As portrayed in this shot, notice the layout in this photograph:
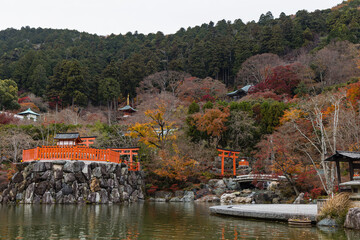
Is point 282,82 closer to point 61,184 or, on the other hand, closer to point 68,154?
point 68,154

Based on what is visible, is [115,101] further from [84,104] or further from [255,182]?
[255,182]

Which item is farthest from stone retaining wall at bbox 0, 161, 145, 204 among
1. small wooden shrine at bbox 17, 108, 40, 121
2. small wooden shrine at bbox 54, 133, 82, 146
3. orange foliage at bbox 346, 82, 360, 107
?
small wooden shrine at bbox 17, 108, 40, 121

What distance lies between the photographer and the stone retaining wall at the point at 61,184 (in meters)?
18.0

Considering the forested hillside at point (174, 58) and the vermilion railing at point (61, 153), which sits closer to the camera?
the vermilion railing at point (61, 153)

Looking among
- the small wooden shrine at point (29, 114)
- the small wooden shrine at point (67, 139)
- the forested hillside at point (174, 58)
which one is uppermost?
the forested hillside at point (174, 58)

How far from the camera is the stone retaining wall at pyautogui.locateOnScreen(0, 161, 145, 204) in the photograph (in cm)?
1798

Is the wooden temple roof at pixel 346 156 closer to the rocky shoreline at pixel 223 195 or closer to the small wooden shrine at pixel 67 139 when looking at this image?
the rocky shoreline at pixel 223 195

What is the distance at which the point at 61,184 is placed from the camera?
1819 centimetres

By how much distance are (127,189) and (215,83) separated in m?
26.7

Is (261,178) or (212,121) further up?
(212,121)

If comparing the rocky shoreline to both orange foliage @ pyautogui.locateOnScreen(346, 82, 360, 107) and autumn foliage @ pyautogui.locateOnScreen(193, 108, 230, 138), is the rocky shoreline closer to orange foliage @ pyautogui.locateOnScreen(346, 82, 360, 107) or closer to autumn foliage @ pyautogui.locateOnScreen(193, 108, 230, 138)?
autumn foliage @ pyautogui.locateOnScreen(193, 108, 230, 138)

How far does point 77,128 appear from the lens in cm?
3166

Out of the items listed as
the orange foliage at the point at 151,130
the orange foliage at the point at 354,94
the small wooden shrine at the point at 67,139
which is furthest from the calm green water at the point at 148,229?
the orange foliage at the point at 354,94

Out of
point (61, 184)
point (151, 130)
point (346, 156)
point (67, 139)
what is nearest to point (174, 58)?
point (151, 130)
